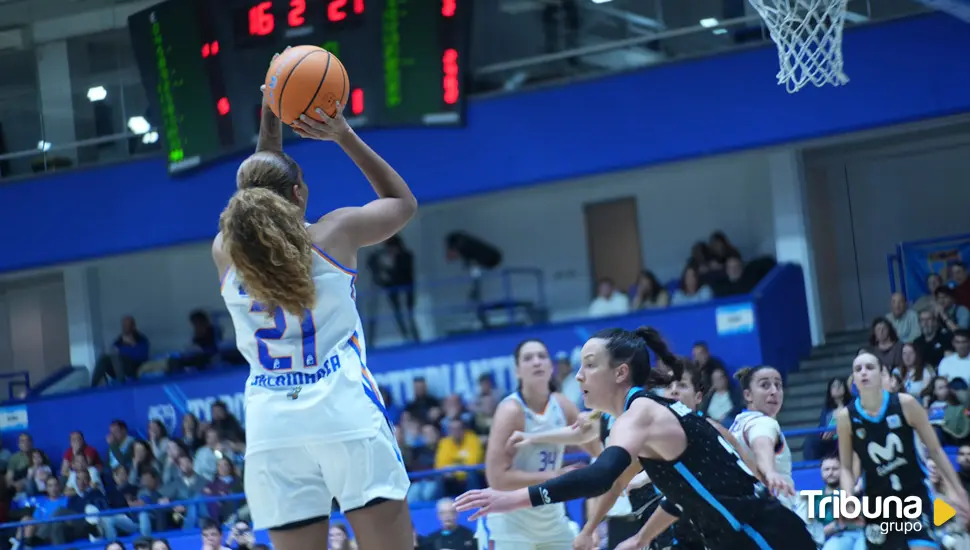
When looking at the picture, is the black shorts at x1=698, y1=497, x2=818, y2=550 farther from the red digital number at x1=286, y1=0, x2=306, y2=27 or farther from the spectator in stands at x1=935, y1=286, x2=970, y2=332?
the red digital number at x1=286, y1=0, x2=306, y2=27

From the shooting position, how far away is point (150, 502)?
1452 cm

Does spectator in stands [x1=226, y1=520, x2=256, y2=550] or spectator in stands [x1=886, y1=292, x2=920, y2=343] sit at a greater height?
spectator in stands [x1=886, y1=292, x2=920, y2=343]

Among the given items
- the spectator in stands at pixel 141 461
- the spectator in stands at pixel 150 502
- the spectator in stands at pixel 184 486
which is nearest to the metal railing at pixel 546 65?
the spectator in stands at pixel 141 461

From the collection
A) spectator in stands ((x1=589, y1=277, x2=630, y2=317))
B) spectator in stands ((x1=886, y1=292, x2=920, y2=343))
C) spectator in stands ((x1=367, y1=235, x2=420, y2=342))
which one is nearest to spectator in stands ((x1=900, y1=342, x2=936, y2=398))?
spectator in stands ((x1=886, y1=292, x2=920, y2=343))

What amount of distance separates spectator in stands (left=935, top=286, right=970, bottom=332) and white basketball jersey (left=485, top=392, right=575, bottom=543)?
6191 millimetres

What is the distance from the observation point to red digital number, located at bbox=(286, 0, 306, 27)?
14352 mm

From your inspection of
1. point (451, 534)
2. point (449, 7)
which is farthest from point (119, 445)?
point (451, 534)

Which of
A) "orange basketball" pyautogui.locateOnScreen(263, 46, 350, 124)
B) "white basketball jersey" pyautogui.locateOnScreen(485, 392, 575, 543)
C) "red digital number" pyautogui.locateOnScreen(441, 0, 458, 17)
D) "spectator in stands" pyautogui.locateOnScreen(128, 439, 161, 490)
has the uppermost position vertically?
"red digital number" pyautogui.locateOnScreen(441, 0, 458, 17)

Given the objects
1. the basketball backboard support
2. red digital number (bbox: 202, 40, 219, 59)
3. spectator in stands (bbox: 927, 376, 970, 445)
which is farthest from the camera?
red digital number (bbox: 202, 40, 219, 59)

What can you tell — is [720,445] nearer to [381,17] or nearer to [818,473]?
[818,473]

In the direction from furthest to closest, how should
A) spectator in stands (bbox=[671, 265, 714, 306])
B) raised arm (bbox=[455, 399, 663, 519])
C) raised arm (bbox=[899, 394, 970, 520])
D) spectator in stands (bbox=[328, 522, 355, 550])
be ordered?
spectator in stands (bbox=[671, 265, 714, 306])
spectator in stands (bbox=[328, 522, 355, 550])
raised arm (bbox=[899, 394, 970, 520])
raised arm (bbox=[455, 399, 663, 519])

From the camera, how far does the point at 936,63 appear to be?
12953 mm

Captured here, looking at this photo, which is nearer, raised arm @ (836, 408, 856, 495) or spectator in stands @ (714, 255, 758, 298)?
raised arm @ (836, 408, 856, 495)

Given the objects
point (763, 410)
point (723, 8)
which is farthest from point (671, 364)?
point (723, 8)
